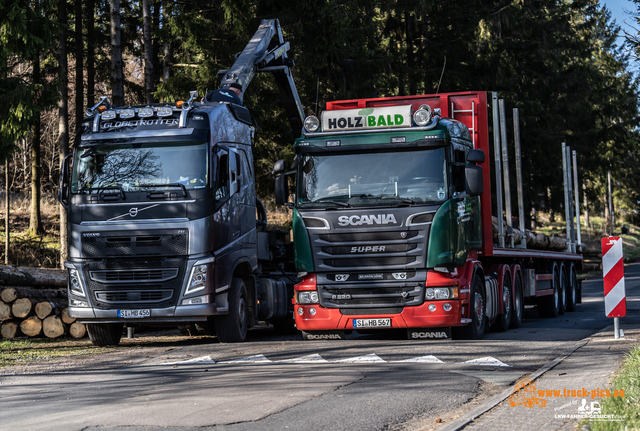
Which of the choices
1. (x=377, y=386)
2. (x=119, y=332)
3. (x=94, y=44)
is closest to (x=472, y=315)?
(x=377, y=386)

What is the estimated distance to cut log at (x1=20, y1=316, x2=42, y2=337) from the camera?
1484 cm

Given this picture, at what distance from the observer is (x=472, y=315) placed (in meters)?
12.1

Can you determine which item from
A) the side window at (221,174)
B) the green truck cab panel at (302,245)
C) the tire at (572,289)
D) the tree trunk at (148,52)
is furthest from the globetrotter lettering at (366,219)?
the tree trunk at (148,52)

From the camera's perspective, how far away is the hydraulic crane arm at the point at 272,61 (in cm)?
1755

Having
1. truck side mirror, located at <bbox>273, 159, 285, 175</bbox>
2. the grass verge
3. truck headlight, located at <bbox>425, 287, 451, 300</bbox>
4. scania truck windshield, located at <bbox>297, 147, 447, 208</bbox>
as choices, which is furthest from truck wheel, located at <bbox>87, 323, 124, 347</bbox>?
Answer: the grass verge

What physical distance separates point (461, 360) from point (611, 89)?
39051 mm

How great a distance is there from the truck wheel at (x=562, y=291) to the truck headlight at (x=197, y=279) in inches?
400

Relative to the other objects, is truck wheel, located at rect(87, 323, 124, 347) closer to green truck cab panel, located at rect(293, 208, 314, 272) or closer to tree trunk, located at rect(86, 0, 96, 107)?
green truck cab panel, located at rect(293, 208, 314, 272)

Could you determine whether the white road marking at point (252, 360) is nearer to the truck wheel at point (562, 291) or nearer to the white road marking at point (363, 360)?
the white road marking at point (363, 360)

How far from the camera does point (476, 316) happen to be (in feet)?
40.6

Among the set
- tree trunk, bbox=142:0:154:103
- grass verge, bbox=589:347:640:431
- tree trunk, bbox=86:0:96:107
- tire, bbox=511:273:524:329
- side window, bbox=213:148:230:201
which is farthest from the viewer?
tree trunk, bbox=86:0:96:107

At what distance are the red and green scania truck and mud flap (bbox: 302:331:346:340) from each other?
0.04 meters

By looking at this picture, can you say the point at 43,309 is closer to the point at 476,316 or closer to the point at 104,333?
the point at 104,333

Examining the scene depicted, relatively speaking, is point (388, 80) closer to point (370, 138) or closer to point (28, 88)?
point (28, 88)
